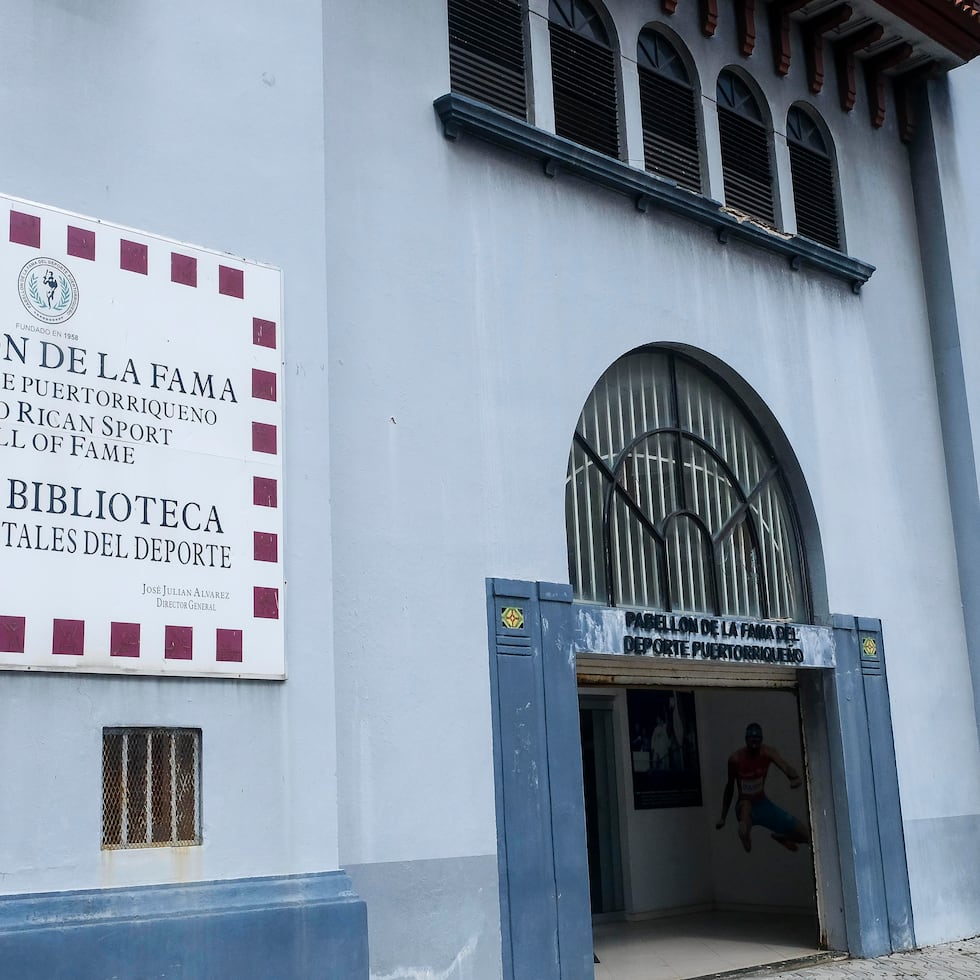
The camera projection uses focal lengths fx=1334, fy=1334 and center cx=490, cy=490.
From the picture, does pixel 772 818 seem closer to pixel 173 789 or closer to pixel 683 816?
pixel 683 816

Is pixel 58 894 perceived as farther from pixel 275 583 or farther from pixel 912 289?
pixel 912 289

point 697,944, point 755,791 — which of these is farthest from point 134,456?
point 755,791

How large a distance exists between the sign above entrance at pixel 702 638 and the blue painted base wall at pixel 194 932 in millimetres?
3089

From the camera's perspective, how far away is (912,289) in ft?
43.3

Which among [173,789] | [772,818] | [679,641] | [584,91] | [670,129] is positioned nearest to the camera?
[173,789]

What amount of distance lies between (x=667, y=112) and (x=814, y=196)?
2089mm

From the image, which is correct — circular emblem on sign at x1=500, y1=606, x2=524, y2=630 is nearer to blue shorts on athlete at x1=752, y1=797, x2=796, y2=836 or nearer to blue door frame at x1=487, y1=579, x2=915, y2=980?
blue door frame at x1=487, y1=579, x2=915, y2=980

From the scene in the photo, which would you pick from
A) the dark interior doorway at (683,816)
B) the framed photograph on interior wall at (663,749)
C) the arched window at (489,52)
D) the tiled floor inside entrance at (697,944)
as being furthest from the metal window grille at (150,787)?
the framed photograph on interior wall at (663,749)

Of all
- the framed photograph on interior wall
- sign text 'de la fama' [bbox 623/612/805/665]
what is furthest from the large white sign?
the framed photograph on interior wall

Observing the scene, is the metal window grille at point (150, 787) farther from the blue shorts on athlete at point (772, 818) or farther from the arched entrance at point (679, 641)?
the blue shorts on athlete at point (772, 818)

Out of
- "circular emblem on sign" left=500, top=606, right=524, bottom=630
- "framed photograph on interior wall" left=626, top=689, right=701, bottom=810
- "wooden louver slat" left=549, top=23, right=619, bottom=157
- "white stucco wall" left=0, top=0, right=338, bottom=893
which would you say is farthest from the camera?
"framed photograph on interior wall" left=626, top=689, right=701, bottom=810

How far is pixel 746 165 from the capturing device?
11.8 m

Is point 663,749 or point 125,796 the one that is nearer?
point 125,796

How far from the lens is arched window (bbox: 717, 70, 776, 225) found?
1166 centimetres
